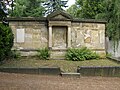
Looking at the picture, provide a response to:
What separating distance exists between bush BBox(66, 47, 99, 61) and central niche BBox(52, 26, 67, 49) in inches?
33.9

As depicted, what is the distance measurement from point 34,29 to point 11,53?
2.20 meters

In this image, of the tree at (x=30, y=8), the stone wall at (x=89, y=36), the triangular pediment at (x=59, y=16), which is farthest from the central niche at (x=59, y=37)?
the tree at (x=30, y=8)

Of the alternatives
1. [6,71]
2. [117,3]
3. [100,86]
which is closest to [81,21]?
[117,3]

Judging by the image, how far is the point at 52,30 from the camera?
62.2ft

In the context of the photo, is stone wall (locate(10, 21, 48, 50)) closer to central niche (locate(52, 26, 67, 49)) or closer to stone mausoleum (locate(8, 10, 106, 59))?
stone mausoleum (locate(8, 10, 106, 59))

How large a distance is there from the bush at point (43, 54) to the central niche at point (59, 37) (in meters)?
0.76

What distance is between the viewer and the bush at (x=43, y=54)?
59.7 feet

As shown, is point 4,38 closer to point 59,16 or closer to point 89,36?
point 59,16

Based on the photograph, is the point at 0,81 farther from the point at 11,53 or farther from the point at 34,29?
the point at 34,29

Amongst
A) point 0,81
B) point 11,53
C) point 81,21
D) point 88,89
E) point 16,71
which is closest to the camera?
point 88,89

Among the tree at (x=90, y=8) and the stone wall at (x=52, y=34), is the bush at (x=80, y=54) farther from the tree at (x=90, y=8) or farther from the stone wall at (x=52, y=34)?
the tree at (x=90, y=8)

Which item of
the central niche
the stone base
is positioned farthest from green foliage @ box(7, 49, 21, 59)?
the central niche

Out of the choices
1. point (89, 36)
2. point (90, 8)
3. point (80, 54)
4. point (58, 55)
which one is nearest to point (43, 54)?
point (58, 55)

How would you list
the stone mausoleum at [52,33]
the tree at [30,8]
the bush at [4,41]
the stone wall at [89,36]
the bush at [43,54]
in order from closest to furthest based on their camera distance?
the bush at [4,41]
the bush at [43,54]
the stone mausoleum at [52,33]
the stone wall at [89,36]
the tree at [30,8]
